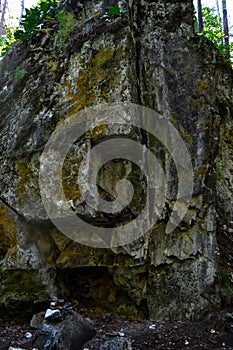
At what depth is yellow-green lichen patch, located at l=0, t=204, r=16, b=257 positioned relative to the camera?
220 inches

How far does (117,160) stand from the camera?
5770 millimetres

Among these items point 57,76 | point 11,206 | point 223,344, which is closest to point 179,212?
point 223,344

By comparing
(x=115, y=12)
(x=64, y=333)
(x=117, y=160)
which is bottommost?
(x=64, y=333)

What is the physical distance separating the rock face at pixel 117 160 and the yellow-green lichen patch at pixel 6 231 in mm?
18

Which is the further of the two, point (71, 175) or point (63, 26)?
point (63, 26)

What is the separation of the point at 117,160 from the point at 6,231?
2.34m

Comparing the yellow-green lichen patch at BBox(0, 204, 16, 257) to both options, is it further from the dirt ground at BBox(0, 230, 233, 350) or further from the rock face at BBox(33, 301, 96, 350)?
the rock face at BBox(33, 301, 96, 350)

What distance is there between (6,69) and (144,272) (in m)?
5.42

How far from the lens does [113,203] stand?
5.54 metres

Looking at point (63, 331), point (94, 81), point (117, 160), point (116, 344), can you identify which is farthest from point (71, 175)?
point (116, 344)

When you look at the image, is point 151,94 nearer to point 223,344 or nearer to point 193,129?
point 193,129

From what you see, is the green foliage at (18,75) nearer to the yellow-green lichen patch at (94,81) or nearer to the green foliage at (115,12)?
the yellow-green lichen patch at (94,81)

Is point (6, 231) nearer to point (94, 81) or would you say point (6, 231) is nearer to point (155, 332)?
point (155, 332)

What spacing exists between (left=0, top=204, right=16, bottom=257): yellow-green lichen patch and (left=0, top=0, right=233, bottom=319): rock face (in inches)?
0.7
